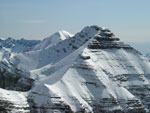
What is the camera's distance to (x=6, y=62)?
185 m

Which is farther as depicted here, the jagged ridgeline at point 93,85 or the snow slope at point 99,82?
the snow slope at point 99,82

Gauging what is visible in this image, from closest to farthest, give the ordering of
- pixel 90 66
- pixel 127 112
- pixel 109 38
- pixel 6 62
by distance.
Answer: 1. pixel 127 112
2. pixel 90 66
3. pixel 109 38
4. pixel 6 62

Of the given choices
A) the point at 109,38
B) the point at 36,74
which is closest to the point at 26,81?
the point at 36,74

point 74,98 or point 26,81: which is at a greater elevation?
point 74,98

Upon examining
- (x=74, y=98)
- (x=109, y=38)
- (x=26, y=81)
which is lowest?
(x=26, y=81)

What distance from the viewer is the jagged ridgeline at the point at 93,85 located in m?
90.6

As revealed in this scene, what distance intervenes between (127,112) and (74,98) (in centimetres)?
2099

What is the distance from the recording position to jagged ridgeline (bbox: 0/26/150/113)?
9062 centimetres

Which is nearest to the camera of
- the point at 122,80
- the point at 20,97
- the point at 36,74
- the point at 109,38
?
the point at 20,97

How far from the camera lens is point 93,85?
10450 centimetres

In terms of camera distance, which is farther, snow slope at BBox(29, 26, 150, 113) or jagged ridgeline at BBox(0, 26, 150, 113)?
snow slope at BBox(29, 26, 150, 113)

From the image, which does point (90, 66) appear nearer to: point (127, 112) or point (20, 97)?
point (127, 112)

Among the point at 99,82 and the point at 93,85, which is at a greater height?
the point at 99,82

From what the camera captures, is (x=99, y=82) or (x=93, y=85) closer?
(x=93, y=85)
